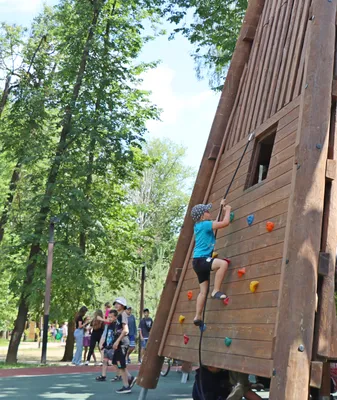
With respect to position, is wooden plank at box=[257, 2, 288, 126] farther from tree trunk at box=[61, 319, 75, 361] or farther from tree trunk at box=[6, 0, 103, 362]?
tree trunk at box=[61, 319, 75, 361]

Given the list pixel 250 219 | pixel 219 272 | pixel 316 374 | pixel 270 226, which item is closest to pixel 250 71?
pixel 250 219

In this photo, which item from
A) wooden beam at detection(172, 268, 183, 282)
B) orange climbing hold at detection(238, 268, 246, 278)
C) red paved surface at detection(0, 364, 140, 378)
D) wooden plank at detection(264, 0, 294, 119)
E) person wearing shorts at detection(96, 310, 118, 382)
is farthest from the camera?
red paved surface at detection(0, 364, 140, 378)

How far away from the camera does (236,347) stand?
7.56 m

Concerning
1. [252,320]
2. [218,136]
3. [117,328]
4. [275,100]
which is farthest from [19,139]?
[252,320]

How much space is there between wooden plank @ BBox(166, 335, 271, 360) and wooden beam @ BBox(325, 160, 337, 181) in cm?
187

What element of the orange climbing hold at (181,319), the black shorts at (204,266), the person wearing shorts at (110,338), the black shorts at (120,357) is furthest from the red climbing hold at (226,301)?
the person wearing shorts at (110,338)

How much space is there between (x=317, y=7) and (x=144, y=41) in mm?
21130

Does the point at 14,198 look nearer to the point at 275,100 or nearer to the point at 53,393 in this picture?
the point at 53,393

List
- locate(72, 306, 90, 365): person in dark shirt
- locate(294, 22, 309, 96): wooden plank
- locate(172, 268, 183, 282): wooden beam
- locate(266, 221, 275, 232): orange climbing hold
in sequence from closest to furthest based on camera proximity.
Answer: locate(266, 221, 275, 232): orange climbing hold, locate(294, 22, 309, 96): wooden plank, locate(172, 268, 183, 282): wooden beam, locate(72, 306, 90, 365): person in dark shirt

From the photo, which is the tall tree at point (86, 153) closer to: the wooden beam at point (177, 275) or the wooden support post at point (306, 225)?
the wooden beam at point (177, 275)

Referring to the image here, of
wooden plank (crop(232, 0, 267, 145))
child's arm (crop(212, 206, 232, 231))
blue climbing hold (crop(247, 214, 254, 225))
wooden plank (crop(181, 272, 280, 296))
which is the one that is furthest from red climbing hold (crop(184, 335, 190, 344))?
wooden plank (crop(232, 0, 267, 145))

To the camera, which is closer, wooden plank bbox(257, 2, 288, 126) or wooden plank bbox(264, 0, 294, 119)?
wooden plank bbox(264, 0, 294, 119)

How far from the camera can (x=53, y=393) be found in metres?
12.4

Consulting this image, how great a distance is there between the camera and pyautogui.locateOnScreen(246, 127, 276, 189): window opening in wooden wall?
9148 mm
